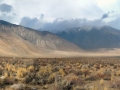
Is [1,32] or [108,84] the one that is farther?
[1,32]

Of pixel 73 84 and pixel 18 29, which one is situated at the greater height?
pixel 18 29

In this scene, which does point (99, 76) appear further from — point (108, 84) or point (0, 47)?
→ point (0, 47)

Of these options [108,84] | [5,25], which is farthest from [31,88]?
[5,25]

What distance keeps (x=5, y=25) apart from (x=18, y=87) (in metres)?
172

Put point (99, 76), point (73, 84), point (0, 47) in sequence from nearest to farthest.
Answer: point (73, 84) → point (99, 76) → point (0, 47)

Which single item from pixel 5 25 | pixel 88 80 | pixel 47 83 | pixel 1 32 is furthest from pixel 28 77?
pixel 5 25

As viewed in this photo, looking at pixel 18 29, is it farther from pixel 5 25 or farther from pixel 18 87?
pixel 18 87

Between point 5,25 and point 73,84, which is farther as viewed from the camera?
point 5,25

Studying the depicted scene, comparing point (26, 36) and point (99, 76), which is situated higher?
point (26, 36)

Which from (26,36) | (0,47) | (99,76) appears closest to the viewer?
(99,76)

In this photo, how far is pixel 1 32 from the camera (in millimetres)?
164125

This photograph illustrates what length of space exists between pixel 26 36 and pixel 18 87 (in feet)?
594

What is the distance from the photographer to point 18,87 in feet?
49.6

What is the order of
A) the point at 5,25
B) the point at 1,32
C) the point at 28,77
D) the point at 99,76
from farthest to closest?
1. the point at 5,25
2. the point at 1,32
3. the point at 99,76
4. the point at 28,77
